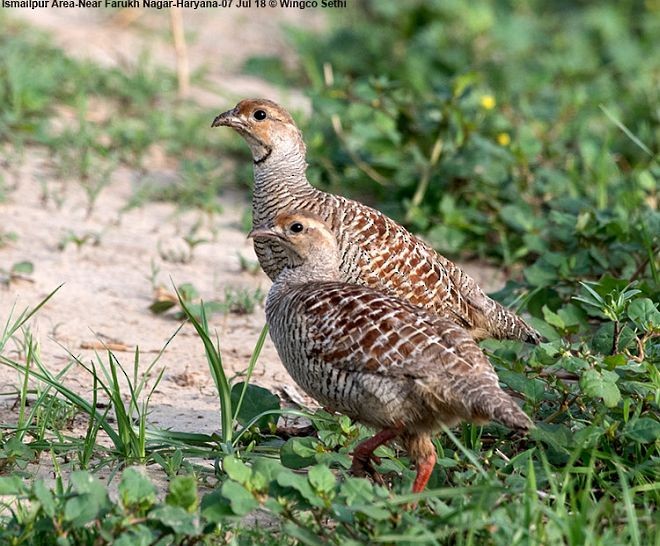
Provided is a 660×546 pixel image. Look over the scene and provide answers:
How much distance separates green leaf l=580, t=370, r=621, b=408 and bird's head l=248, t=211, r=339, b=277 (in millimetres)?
1326

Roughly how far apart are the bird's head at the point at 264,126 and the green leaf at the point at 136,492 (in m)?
2.76

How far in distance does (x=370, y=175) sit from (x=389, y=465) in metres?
3.86

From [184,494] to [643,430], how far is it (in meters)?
1.75

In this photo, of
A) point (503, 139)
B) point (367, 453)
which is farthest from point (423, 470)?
point (503, 139)

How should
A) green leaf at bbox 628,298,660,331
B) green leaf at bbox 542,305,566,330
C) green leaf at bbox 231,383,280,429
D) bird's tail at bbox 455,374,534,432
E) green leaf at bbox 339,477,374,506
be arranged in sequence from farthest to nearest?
green leaf at bbox 542,305,566,330 → green leaf at bbox 231,383,280,429 → green leaf at bbox 628,298,660,331 → bird's tail at bbox 455,374,534,432 → green leaf at bbox 339,477,374,506

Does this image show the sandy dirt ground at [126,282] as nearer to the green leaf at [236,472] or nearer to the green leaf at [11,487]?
the green leaf at [11,487]

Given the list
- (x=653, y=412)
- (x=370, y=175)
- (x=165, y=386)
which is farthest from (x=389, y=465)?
(x=370, y=175)

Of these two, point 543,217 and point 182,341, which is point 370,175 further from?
point 182,341

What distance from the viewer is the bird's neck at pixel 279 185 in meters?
6.10

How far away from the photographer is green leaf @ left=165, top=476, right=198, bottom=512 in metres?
3.85

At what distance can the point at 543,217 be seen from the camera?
777 centimetres

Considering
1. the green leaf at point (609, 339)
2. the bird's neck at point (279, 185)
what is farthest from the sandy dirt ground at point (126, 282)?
the green leaf at point (609, 339)

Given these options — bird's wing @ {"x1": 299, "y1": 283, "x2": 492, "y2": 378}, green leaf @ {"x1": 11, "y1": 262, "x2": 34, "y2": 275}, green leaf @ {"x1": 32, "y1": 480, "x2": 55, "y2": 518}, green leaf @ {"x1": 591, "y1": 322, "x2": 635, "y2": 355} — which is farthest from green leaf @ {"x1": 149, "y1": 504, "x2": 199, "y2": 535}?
green leaf @ {"x1": 11, "y1": 262, "x2": 34, "y2": 275}

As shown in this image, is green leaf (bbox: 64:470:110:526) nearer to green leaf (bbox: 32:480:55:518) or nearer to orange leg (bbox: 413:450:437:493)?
green leaf (bbox: 32:480:55:518)
